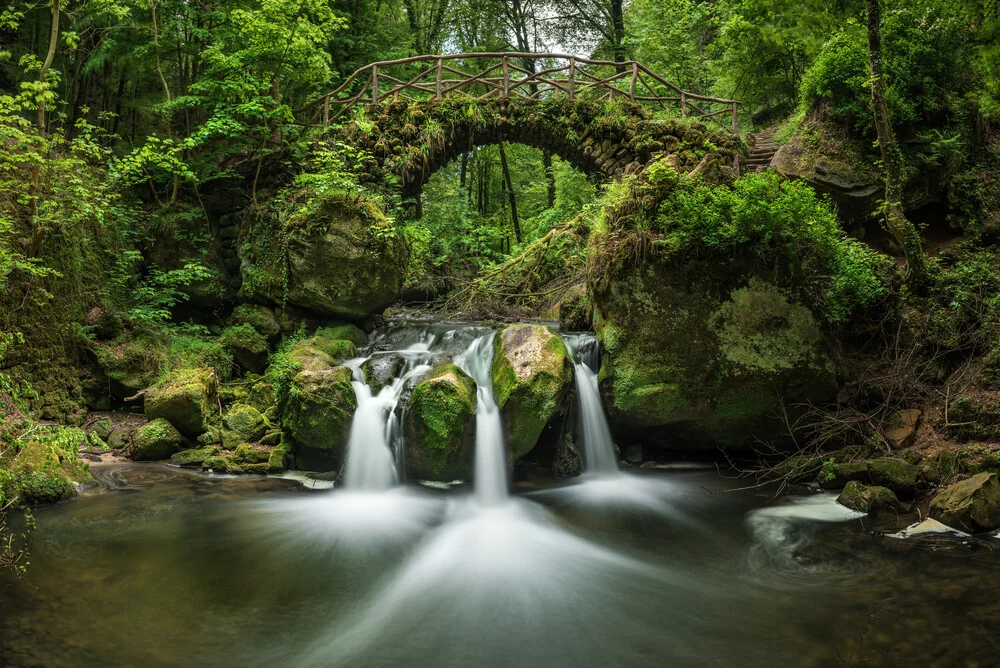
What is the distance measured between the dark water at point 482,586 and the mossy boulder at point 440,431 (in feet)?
2.19

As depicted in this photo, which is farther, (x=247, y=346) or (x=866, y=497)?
(x=247, y=346)

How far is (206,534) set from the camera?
5578 millimetres

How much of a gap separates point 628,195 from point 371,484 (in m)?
5.10

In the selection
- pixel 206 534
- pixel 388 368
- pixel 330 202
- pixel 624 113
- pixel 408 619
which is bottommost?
pixel 408 619

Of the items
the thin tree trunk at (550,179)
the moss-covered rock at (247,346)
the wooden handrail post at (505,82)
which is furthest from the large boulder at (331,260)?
→ the thin tree trunk at (550,179)

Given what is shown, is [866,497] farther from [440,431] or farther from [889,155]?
[440,431]

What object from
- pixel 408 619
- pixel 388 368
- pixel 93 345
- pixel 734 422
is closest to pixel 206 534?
pixel 408 619

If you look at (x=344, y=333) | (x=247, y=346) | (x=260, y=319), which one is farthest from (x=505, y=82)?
(x=247, y=346)

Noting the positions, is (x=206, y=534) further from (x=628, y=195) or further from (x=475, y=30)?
(x=475, y=30)

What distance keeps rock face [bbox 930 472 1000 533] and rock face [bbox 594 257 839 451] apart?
2173 millimetres

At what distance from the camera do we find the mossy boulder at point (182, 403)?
794 cm

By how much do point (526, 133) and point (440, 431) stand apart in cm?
831

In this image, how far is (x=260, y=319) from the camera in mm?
9953

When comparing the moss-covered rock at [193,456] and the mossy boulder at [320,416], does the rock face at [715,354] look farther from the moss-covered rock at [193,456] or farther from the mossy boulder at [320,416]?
the moss-covered rock at [193,456]
